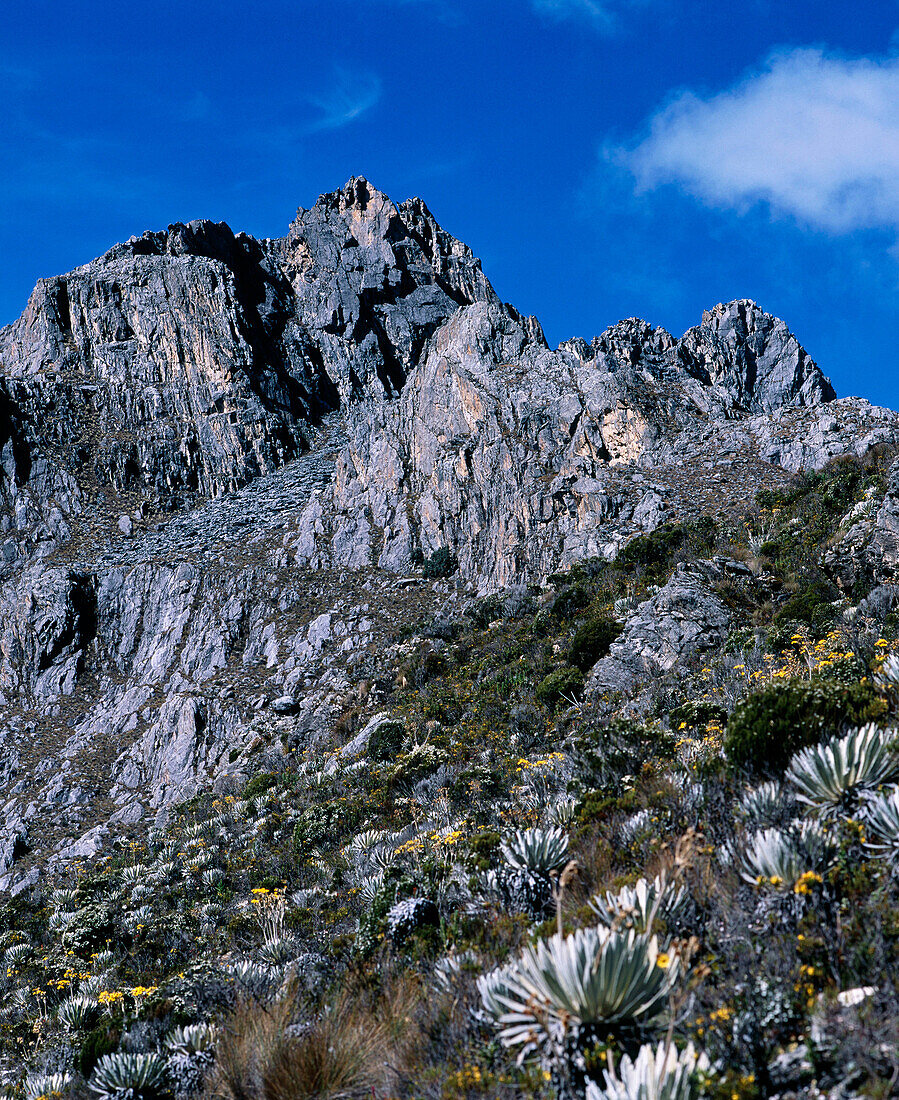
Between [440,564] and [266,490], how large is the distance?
2274 centimetres

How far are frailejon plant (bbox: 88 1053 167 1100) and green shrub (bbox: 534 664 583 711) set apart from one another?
12414 mm

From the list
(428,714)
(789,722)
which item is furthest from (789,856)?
(428,714)

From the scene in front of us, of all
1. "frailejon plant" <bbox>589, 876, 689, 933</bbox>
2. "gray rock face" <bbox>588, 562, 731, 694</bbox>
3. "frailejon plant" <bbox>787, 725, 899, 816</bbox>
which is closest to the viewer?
"frailejon plant" <bbox>589, 876, 689, 933</bbox>

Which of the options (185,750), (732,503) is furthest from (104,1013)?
(732,503)

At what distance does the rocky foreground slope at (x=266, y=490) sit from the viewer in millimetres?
33312

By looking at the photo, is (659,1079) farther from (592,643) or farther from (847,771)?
(592,643)

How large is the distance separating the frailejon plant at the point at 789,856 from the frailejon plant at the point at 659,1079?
58.3 inches

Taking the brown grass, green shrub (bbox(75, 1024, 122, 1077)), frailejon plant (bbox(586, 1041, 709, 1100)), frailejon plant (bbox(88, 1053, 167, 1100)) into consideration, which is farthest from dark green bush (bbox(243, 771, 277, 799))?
frailejon plant (bbox(586, 1041, 709, 1100))

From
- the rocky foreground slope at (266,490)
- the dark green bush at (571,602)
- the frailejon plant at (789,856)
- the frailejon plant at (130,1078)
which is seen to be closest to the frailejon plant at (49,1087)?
the frailejon plant at (130,1078)

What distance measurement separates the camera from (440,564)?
42.3m

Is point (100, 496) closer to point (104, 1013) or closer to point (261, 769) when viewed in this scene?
point (261, 769)

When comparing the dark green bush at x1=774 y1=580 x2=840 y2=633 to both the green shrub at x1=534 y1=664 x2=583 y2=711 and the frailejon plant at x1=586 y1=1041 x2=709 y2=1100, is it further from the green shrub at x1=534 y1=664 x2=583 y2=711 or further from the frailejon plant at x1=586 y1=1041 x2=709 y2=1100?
the frailejon plant at x1=586 y1=1041 x2=709 y2=1100

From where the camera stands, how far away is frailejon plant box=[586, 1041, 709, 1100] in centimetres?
302

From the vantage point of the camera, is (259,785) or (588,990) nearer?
(588,990)
